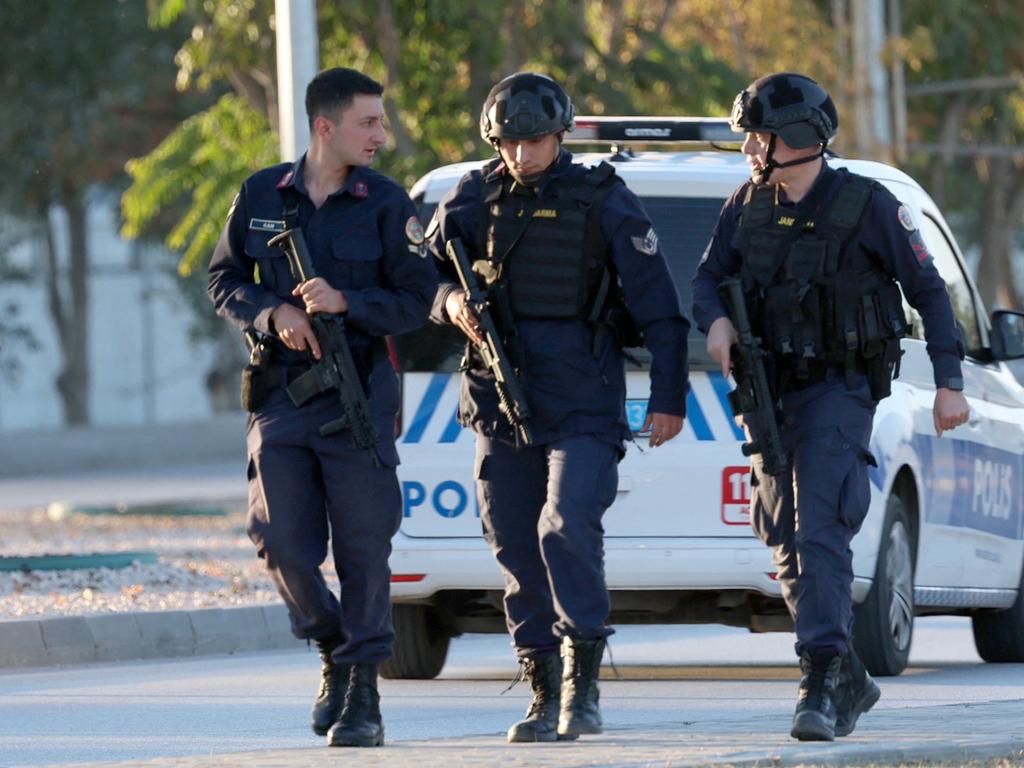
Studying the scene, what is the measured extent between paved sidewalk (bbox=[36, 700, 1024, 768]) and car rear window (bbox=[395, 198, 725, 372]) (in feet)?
6.27

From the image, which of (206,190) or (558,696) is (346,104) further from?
(206,190)

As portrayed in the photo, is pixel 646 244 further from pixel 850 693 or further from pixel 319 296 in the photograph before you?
pixel 850 693

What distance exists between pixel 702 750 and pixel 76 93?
28.8 m

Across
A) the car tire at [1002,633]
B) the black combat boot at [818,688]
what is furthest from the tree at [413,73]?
the black combat boot at [818,688]

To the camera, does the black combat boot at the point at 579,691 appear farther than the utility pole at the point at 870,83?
No

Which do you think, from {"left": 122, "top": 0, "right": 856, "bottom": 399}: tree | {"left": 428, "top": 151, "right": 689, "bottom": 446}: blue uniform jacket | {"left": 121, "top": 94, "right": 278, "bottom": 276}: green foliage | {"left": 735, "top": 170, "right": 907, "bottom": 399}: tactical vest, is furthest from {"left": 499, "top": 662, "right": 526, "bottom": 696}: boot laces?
{"left": 121, "top": 94, "right": 278, "bottom": 276}: green foliage

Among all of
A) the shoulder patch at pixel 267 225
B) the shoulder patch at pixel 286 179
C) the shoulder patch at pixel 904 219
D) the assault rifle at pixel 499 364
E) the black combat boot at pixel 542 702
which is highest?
the shoulder patch at pixel 286 179

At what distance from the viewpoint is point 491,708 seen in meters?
8.34

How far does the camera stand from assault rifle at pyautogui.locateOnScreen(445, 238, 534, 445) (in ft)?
22.3

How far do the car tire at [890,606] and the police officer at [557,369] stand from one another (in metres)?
2.07

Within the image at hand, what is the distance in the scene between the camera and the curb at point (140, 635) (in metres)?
10.4

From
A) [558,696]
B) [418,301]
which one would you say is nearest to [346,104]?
[418,301]

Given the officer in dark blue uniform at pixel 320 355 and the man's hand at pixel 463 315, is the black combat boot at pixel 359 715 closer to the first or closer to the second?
the officer in dark blue uniform at pixel 320 355

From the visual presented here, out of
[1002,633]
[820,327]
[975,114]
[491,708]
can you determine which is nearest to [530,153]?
[820,327]
